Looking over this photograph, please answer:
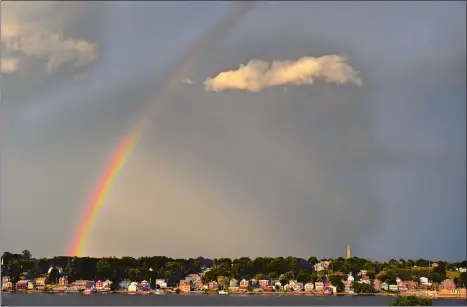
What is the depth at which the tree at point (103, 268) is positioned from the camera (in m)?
23.5

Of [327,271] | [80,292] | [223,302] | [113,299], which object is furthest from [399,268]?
[80,292]

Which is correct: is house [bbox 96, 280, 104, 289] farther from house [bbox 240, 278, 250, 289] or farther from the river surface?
house [bbox 240, 278, 250, 289]

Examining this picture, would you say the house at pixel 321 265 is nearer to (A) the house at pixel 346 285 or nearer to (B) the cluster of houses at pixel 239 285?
(B) the cluster of houses at pixel 239 285

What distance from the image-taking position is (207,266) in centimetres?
2309

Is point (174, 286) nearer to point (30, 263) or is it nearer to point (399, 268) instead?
point (30, 263)

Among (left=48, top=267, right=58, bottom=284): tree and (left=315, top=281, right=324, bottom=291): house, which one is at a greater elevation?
(left=48, top=267, right=58, bottom=284): tree

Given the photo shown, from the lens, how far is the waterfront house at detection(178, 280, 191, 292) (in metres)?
23.2

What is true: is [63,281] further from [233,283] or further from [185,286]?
[233,283]

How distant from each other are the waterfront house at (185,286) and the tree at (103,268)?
10.0ft

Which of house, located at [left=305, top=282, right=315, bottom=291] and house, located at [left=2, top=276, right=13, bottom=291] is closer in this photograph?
house, located at [left=305, top=282, right=315, bottom=291]

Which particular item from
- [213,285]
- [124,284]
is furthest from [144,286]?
[213,285]

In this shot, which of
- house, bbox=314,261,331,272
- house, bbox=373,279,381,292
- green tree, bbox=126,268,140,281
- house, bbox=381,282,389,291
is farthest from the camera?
green tree, bbox=126,268,140,281

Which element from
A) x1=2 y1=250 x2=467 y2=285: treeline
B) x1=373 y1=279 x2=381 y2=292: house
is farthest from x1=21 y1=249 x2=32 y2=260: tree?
x1=373 y1=279 x2=381 y2=292: house

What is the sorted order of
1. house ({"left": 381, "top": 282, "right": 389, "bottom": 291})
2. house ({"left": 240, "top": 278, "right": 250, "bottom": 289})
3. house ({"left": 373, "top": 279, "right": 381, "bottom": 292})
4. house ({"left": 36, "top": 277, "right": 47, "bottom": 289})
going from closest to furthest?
house ({"left": 381, "top": 282, "right": 389, "bottom": 291}), house ({"left": 373, "top": 279, "right": 381, "bottom": 292}), house ({"left": 240, "top": 278, "right": 250, "bottom": 289}), house ({"left": 36, "top": 277, "right": 47, "bottom": 289})
